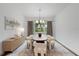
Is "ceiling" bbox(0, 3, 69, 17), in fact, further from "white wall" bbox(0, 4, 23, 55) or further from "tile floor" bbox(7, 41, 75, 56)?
"tile floor" bbox(7, 41, 75, 56)

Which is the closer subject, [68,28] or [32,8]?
[32,8]

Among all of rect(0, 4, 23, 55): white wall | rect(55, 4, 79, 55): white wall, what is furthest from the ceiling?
rect(55, 4, 79, 55): white wall

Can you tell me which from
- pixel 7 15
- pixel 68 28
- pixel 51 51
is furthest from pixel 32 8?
pixel 51 51

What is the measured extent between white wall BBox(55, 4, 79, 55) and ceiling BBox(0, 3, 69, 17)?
15cm

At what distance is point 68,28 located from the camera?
2795 mm

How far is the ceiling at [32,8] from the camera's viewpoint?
8.64 ft

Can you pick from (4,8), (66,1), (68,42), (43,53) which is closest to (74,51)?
(68,42)

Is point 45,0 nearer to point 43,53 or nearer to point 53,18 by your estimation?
point 53,18

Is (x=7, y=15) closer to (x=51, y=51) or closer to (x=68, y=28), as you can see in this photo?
(x=51, y=51)

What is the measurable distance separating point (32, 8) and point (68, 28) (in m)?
0.97

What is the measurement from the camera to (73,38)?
276 centimetres

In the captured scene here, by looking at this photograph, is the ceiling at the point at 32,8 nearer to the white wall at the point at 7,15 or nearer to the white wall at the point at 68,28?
the white wall at the point at 7,15

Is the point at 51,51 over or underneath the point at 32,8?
underneath

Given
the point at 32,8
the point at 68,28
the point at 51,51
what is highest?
the point at 32,8
